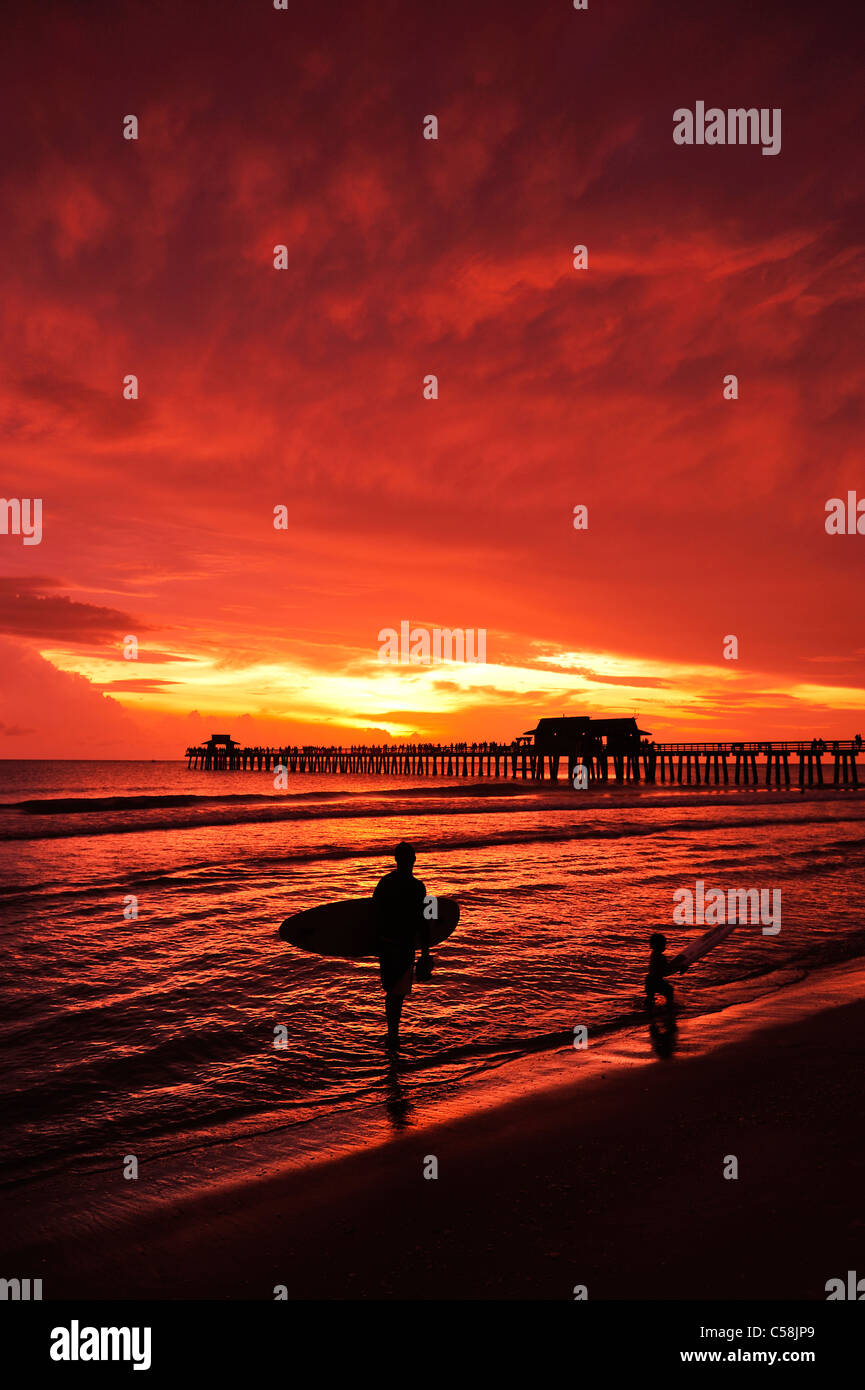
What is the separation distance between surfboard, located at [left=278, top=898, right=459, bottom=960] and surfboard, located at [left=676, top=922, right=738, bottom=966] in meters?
2.83

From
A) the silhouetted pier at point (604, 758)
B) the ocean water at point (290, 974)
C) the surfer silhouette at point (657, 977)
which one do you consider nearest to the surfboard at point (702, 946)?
the ocean water at point (290, 974)

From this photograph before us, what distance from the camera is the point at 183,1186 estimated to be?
4.79 meters

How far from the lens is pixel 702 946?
973cm

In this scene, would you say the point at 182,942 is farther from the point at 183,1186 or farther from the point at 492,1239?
the point at 492,1239

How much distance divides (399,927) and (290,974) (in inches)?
130

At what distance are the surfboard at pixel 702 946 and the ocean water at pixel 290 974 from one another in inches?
12.9

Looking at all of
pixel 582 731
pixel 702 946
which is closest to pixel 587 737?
pixel 582 731

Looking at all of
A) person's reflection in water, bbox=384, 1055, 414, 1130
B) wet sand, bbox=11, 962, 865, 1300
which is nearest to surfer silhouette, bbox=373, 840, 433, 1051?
person's reflection in water, bbox=384, 1055, 414, 1130

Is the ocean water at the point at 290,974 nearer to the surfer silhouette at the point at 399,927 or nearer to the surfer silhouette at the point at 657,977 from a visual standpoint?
the surfer silhouette at the point at 657,977

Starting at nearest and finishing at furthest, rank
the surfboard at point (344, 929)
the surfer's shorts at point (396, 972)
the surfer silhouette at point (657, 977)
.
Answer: the surfer's shorts at point (396, 972), the surfer silhouette at point (657, 977), the surfboard at point (344, 929)

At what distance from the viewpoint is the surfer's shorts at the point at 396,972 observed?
23.6 feet
